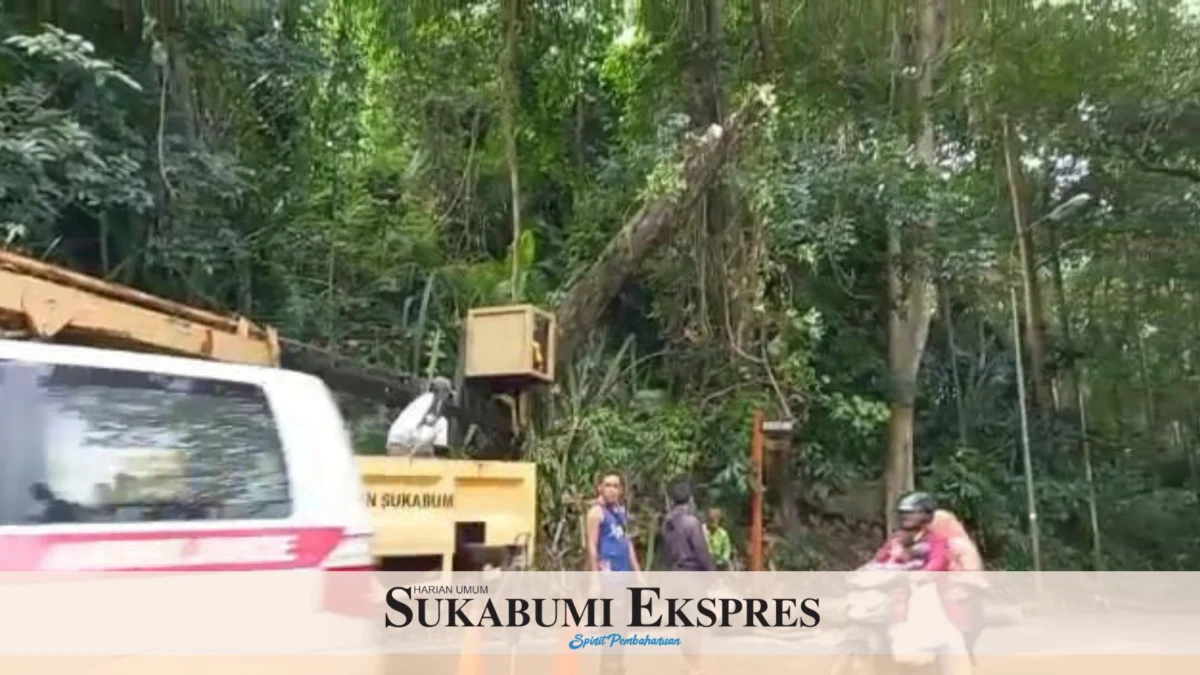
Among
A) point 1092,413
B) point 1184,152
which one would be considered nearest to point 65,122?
point 1184,152

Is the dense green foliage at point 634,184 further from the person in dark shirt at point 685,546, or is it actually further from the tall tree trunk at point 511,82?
the person in dark shirt at point 685,546

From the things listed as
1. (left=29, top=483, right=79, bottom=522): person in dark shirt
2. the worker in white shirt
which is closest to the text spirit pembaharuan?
the worker in white shirt

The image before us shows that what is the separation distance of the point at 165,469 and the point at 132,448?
4.1 inches

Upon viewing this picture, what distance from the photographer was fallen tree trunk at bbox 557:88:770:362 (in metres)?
11.0

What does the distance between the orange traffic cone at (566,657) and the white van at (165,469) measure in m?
3.01

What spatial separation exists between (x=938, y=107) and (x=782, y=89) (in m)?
2.61

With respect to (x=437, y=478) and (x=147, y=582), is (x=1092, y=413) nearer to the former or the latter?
(x=437, y=478)

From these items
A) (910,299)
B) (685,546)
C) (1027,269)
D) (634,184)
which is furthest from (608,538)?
(1027,269)

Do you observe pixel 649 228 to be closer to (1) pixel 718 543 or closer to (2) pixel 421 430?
(1) pixel 718 543

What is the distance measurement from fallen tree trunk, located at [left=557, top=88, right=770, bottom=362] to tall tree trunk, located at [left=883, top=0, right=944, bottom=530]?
3789 mm

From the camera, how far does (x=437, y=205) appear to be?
14.7m

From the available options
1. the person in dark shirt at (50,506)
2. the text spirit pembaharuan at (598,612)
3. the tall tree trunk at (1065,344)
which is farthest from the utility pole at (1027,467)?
the person in dark shirt at (50,506)

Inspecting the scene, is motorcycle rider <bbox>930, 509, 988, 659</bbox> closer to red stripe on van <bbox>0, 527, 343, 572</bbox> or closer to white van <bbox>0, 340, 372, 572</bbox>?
white van <bbox>0, 340, 372, 572</bbox>

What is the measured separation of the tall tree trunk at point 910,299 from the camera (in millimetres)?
15438
